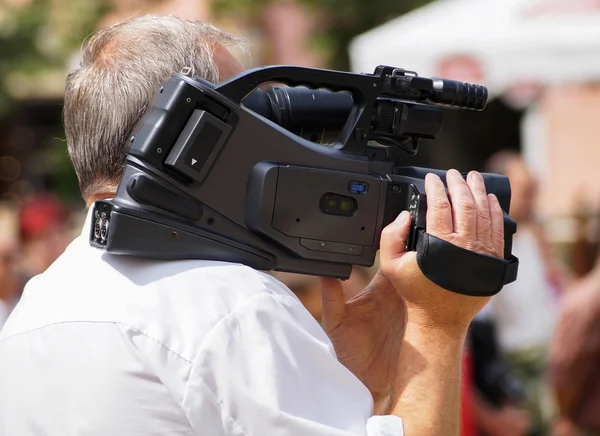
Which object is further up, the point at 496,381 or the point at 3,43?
the point at 3,43

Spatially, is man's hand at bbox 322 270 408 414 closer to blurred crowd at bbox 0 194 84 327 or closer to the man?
the man

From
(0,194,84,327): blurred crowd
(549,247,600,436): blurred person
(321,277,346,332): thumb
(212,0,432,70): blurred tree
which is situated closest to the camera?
(321,277,346,332): thumb

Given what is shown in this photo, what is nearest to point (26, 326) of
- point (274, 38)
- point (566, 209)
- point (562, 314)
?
point (562, 314)

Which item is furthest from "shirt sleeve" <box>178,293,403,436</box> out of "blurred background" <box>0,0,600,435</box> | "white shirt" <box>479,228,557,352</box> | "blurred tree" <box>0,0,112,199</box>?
"blurred tree" <box>0,0,112,199</box>

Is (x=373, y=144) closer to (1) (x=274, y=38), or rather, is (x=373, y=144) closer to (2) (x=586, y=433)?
(2) (x=586, y=433)

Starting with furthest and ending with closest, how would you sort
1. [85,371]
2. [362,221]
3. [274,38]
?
[274,38] < [362,221] < [85,371]

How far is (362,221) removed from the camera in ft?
5.14

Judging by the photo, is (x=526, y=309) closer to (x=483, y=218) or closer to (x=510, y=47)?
(x=510, y=47)

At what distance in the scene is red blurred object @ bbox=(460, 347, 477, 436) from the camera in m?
3.77

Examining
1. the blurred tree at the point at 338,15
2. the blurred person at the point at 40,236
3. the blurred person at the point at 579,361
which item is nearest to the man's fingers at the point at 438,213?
the blurred person at the point at 579,361

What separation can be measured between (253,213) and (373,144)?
0.92ft

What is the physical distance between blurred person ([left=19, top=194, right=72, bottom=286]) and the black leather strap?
4374 millimetres

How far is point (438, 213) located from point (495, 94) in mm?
5226

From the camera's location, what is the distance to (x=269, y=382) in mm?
1342
